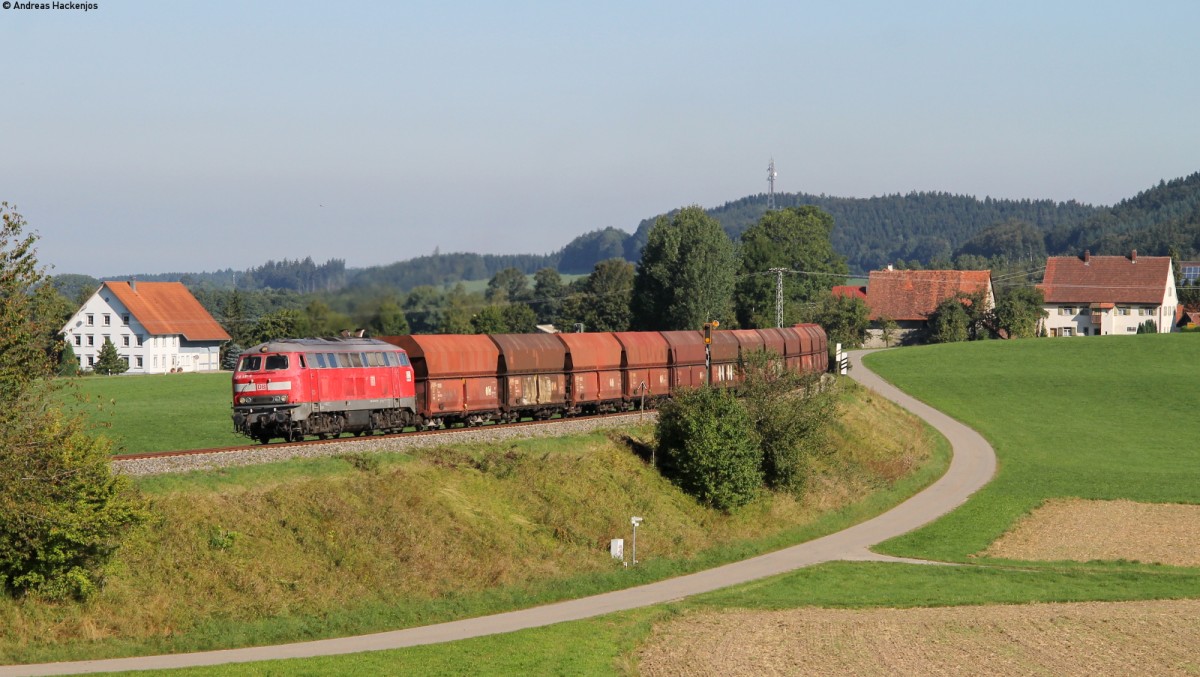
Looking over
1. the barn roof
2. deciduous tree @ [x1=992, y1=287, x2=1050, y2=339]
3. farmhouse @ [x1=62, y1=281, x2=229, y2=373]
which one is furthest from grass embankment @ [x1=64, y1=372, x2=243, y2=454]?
the barn roof

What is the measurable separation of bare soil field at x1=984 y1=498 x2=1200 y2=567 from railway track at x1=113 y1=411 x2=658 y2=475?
18.7m

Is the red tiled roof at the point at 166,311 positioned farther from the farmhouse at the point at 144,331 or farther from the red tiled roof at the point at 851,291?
the red tiled roof at the point at 851,291

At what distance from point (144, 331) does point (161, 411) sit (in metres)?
61.3

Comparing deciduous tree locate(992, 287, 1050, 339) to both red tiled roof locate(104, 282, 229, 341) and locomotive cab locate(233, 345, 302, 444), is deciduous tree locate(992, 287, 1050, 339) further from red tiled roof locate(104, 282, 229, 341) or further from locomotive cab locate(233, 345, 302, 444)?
locomotive cab locate(233, 345, 302, 444)

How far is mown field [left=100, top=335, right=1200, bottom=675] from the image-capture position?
3075 centimetres

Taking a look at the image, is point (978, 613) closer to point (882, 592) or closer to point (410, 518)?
point (882, 592)

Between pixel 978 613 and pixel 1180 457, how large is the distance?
1814 inches

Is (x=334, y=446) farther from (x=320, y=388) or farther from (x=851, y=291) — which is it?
(x=851, y=291)

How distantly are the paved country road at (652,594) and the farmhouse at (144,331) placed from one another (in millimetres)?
84030

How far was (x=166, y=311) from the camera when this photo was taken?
420 feet

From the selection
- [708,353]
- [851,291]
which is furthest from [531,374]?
[851,291]

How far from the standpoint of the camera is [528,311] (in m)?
163

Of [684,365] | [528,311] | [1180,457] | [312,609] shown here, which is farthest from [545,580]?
[528,311]

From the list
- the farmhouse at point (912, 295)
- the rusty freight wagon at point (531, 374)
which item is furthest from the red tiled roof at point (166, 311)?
the farmhouse at point (912, 295)
